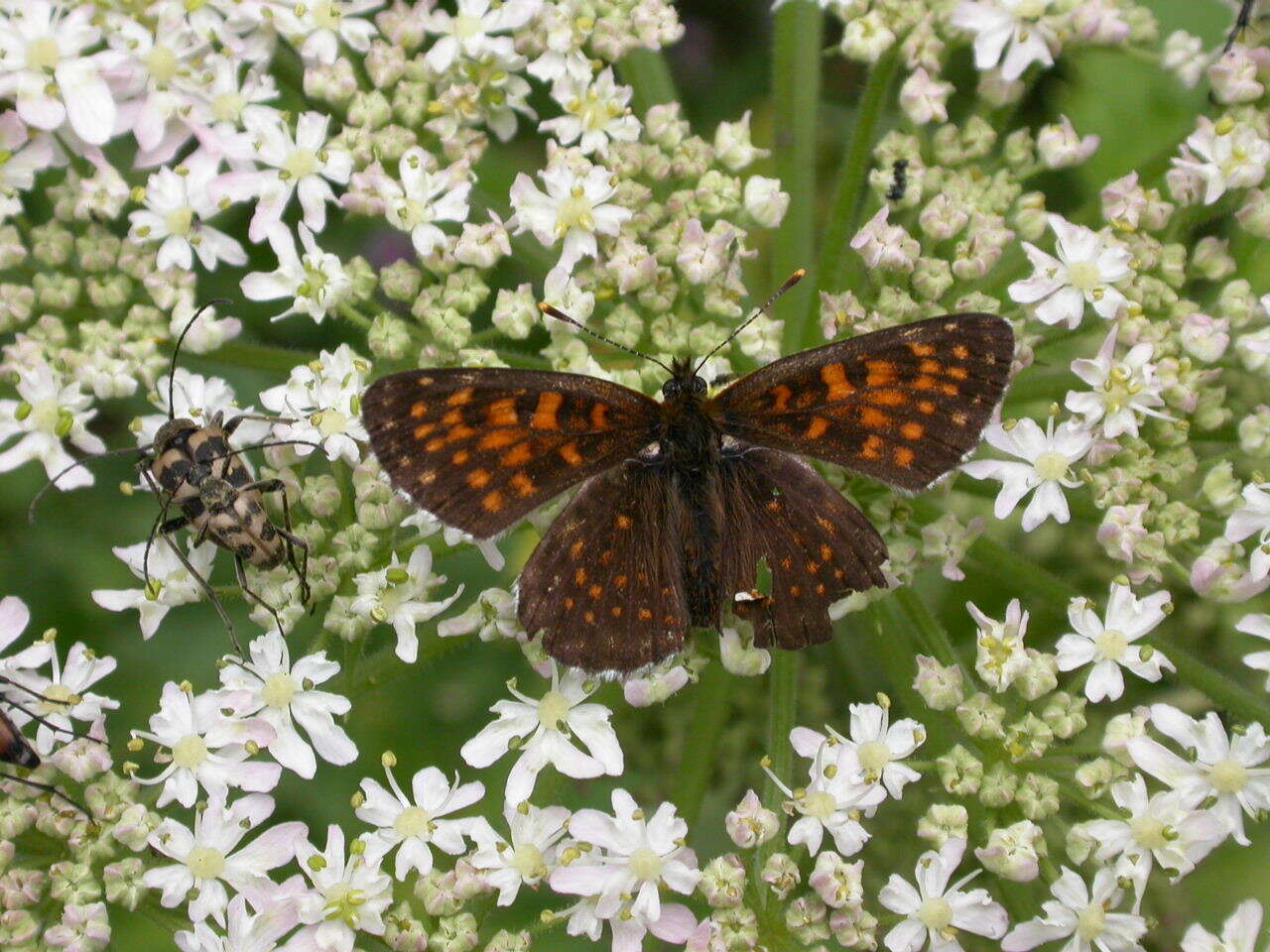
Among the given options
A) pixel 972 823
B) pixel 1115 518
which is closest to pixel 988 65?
pixel 1115 518

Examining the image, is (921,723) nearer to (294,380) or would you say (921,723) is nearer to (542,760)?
(542,760)

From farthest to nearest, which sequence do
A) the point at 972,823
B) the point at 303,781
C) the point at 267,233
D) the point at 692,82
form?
the point at 692,82
the point at 303,781
the point at 267,233
the point at 972,823

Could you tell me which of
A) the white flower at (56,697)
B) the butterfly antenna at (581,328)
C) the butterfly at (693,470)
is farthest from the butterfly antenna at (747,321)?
the white flower at (56,697)

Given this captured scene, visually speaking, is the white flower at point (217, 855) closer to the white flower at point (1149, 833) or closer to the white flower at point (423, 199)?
the white flower at point (423, 199)

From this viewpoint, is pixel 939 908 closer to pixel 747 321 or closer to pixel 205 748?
pixel 747 321

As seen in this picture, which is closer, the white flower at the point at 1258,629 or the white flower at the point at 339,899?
the white flower at the point at 339,899

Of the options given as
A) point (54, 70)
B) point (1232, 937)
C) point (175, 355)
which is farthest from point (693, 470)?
point (54, 70)
